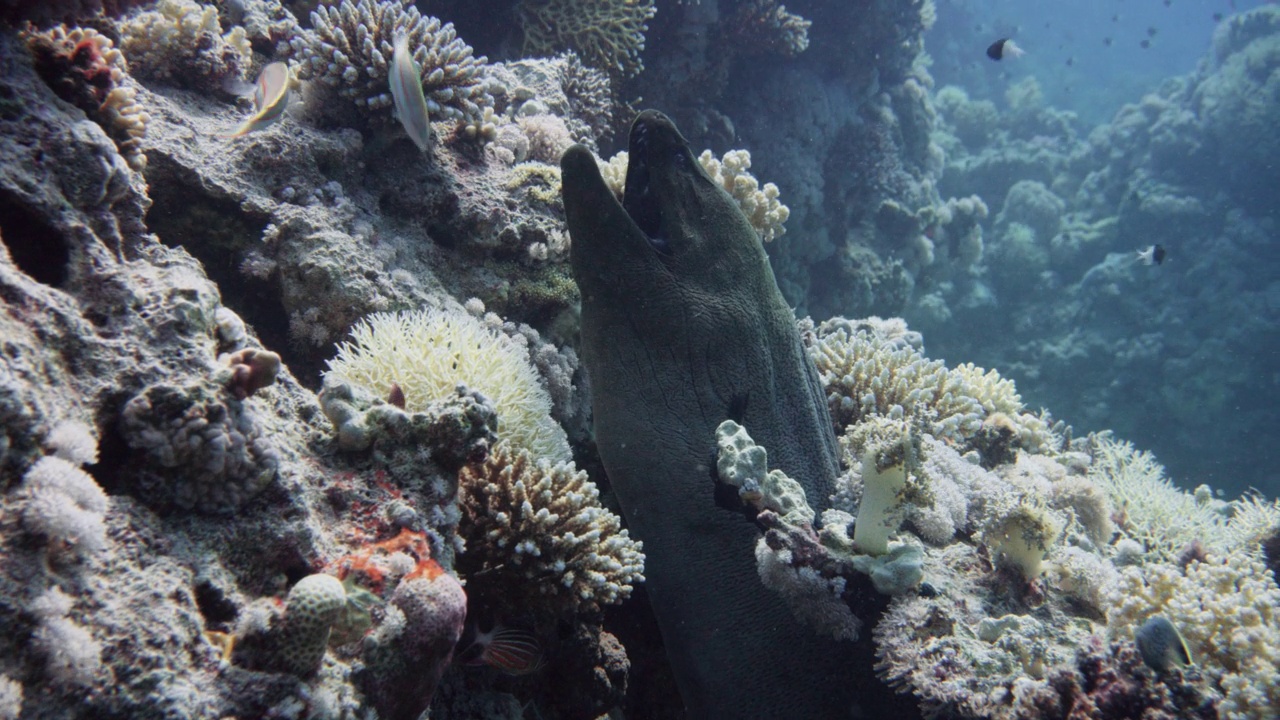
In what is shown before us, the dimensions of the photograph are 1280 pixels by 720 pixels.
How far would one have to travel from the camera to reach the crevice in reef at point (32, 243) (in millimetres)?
1758

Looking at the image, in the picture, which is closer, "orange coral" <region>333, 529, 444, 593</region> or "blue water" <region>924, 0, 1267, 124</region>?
"orange coral" <region>333, 529, 444, 593</region>

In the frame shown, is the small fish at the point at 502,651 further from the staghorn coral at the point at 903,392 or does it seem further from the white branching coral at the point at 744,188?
the white branching coral at the point at 744,188

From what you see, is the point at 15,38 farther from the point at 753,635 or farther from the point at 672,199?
the point at 753,635

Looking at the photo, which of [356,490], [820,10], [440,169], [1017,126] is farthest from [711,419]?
[1017,126]

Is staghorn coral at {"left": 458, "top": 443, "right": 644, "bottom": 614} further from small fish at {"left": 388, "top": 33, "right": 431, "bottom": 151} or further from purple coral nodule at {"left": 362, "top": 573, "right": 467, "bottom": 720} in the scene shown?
small fish at {"left": 388, "top": 33, "right": 431, "bottom": 151}

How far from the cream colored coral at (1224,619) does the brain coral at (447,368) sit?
108 inches

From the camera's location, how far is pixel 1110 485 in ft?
18.9

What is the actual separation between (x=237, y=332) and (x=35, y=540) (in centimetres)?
87

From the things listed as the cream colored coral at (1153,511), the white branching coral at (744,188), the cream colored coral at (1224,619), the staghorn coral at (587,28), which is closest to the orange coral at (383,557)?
the cream colored coral at (1224,619)

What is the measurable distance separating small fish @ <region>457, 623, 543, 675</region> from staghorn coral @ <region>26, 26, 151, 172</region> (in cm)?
253

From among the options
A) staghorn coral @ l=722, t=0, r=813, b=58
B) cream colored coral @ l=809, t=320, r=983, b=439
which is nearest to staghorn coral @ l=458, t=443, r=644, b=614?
cream colored coral @ l=809, t=320, r=983, b=439

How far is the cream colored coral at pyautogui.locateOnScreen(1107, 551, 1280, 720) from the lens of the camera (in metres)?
2.10

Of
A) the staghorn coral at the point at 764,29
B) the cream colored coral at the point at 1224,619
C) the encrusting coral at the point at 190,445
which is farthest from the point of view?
the staghorn coral at the point at 764,29

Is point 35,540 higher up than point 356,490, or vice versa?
point 356,490
